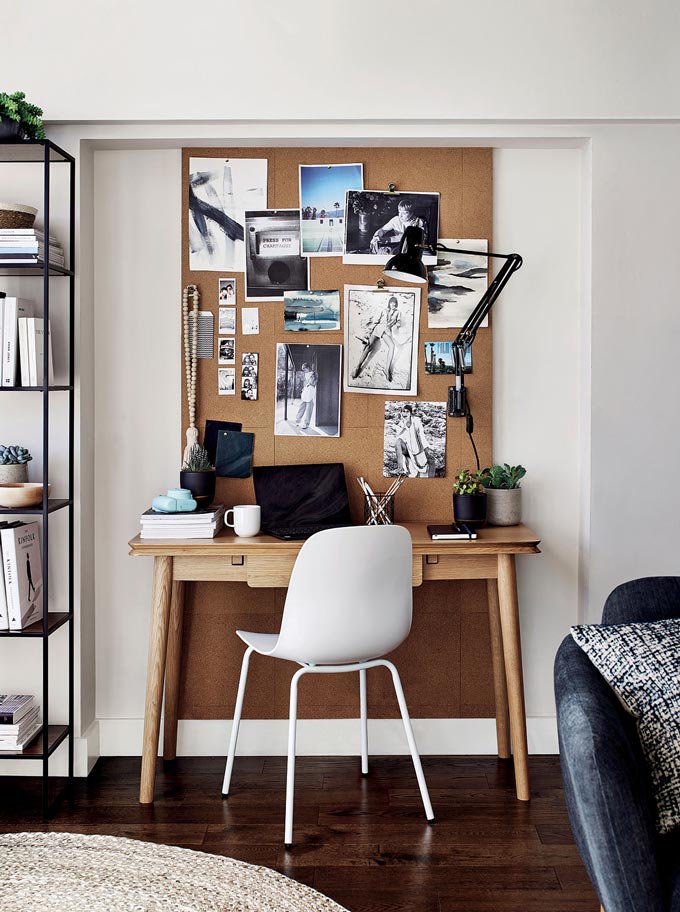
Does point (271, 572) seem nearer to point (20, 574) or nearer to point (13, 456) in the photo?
point (20, 574)

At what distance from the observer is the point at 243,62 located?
2.96 meters

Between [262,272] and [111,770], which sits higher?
[262,272]

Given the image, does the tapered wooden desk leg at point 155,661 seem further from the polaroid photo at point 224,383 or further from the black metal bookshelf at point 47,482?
→ the polaroid photo at point 224,383

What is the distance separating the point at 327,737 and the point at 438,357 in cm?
145

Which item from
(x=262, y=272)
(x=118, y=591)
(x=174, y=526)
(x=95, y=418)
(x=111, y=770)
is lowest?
(x=111, y=770)

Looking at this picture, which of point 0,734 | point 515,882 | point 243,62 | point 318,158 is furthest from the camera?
point 318,158

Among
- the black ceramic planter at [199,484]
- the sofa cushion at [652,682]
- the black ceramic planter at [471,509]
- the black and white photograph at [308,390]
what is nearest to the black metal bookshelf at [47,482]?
the black ceramic planter at [199,484]

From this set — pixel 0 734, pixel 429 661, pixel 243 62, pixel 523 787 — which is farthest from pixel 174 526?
pixel 243 62

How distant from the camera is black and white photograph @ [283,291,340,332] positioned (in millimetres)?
3178

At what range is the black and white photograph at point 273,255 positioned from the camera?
317cm

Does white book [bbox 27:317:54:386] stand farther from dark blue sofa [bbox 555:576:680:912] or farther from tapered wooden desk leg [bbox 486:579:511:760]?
dark blue sofa [bbox 555:576:680:912]

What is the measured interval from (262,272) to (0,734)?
180 cm

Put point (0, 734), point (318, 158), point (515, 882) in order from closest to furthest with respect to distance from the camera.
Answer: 1. point (515, 882)
2. point (0, 734)
3. point (318, 158)

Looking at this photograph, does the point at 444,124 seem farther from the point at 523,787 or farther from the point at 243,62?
the point at 523,787
